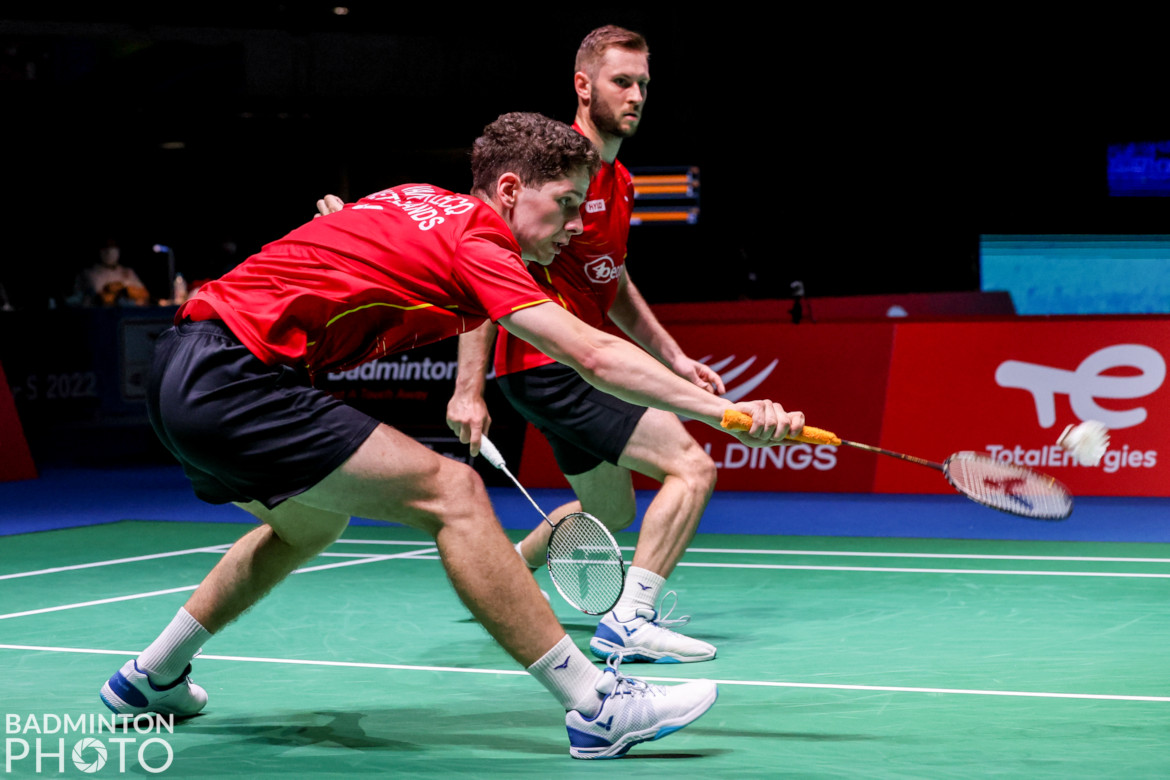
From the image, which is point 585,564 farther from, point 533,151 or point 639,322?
point 533,151

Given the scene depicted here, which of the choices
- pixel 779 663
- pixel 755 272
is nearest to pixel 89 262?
pixel 755 272

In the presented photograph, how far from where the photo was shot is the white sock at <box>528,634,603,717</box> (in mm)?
3482

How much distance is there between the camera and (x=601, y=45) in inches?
207

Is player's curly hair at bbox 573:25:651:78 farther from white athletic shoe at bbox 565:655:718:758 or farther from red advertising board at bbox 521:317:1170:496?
red advertising board at bbox 521:317:1170:496

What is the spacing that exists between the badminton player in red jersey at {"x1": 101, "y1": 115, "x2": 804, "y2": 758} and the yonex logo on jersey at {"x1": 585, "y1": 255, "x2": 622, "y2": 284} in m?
1.44

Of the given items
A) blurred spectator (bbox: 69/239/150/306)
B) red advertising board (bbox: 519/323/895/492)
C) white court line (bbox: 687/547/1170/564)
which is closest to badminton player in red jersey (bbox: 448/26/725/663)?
white court line (bbox: 687/547/1170/564)

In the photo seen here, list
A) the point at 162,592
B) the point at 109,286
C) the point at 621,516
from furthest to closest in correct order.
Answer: the point at 109,286 → the point at 162,592 → the point at 621,516

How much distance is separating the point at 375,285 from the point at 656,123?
51.2ft

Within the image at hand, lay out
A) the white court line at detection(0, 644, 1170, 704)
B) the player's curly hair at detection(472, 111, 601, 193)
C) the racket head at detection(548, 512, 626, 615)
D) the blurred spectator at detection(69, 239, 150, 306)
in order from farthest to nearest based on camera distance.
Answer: the blurred spectator at detection(69, 239, 150, 306) → the racket head at detection(548, 512, 626, 615) → the white court line at detection(0, 644, 1170, 704) → the player's curly hair at detection(472, 111, 601, 193)

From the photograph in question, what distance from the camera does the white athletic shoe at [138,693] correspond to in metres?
3.96

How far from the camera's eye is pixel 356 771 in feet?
11.7

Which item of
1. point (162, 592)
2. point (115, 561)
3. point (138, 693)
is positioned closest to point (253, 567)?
point (138, 693)

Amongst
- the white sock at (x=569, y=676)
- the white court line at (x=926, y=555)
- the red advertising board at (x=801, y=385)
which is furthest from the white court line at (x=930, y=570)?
the white sock at (x=569, y=676)

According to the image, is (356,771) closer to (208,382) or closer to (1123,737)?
(208,382)
